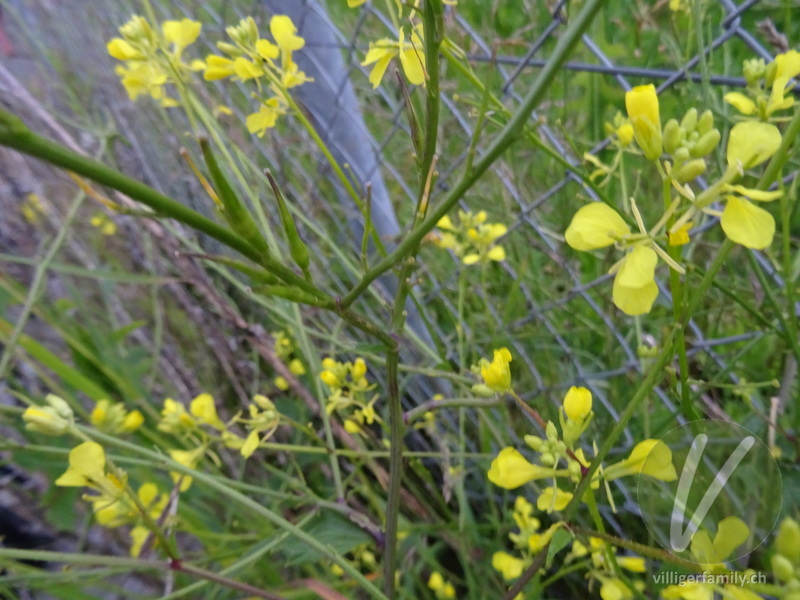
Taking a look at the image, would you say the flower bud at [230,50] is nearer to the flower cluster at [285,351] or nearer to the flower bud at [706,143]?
the flower bud at [706,143]

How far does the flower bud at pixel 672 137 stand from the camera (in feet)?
0.93

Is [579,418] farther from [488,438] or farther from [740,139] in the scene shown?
[488,438]

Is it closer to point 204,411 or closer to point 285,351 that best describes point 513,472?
point 204,411

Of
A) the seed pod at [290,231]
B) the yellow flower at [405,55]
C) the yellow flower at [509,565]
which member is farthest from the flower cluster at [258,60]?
the yellow flower at [509,565]

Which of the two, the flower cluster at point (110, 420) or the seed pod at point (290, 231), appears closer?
the seed pod at point (290, 231)

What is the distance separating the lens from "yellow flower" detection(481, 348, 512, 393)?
0.40 m

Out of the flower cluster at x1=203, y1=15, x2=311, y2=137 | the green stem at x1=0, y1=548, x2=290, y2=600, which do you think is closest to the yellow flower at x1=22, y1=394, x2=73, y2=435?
the green stem at x1=0, y1=548, x2=290, y2=600

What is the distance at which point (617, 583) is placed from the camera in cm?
50

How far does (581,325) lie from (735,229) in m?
0.73

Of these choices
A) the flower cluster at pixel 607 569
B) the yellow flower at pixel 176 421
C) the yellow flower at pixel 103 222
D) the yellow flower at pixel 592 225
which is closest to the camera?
the yellow flower at pixel 592 225

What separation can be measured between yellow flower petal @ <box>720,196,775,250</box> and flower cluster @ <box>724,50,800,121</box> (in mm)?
163

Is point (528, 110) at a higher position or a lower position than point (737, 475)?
higher

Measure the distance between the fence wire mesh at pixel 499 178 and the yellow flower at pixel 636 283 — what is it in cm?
14

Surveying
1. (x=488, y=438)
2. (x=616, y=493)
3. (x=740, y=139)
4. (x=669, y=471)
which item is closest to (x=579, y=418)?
(x=669, y=471)
